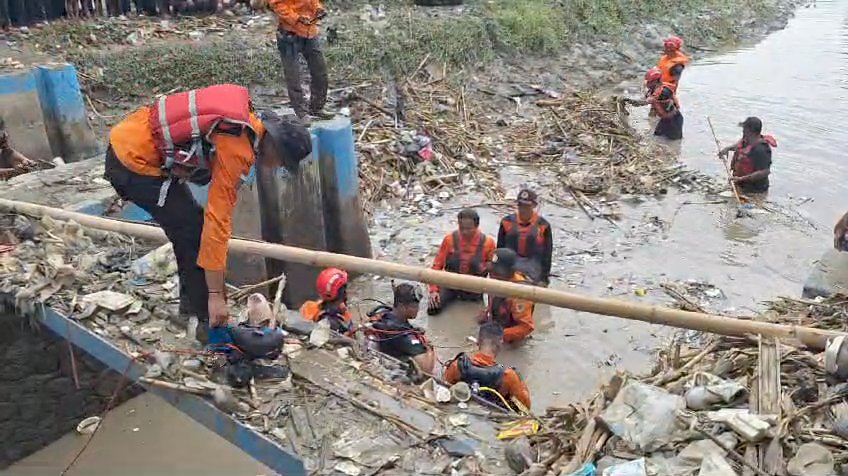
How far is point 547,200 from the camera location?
9.99 metres

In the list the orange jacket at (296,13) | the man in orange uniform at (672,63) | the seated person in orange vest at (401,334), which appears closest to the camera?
the seated person in orange vest at (401,334)

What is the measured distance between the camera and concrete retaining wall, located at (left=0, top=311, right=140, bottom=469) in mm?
6160

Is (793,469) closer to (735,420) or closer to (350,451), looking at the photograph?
(735,420)

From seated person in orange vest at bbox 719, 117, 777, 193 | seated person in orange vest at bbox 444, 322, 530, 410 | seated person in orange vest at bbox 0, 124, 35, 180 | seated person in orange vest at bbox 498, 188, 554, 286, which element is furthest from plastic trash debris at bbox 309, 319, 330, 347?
seated person in orange vest at bbox 719, 117, 777, 193

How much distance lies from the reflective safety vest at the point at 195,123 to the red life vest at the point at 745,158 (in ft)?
25.5

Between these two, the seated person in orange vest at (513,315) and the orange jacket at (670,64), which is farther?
the orange jacket at (670,64)

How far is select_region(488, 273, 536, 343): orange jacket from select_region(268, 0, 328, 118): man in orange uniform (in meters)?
3.02

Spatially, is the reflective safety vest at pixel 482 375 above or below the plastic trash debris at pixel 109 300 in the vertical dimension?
below

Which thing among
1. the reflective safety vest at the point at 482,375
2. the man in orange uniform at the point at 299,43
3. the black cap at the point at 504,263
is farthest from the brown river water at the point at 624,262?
the man in orange uniform at the point at 299,43

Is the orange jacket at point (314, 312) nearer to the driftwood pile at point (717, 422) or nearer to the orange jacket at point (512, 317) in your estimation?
the orange jacket at point (512, 317)

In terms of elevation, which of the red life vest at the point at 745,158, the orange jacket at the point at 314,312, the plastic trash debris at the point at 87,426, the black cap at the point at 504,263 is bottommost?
the plastic trash debris at the point at 87,426

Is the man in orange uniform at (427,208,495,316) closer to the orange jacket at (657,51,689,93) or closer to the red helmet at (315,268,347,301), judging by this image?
the red helmet at (315,268,347,301)

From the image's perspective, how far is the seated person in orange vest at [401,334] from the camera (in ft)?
17.6

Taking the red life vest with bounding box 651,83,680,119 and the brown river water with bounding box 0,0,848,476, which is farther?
the red life vest with bounding box 651,83,680,119
